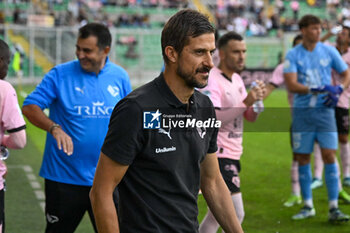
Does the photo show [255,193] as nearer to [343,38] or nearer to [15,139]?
[343,38]

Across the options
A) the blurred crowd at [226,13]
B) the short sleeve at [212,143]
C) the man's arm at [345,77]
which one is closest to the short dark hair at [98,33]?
the short sleeve at [212,143]

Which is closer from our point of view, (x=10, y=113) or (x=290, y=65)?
(x=10, y=113)

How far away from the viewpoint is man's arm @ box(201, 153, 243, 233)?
3703 mm

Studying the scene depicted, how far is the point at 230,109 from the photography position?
6.21 meters

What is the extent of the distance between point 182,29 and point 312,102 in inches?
207

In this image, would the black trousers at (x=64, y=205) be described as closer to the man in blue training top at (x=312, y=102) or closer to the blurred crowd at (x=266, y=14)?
the man in blue training top at (x=312, y=102)

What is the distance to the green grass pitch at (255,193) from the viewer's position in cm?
806

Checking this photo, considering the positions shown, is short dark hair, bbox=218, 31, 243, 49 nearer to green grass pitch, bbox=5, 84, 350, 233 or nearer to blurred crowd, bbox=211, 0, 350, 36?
green grass pitch, bbox=5, 84, 350, 233

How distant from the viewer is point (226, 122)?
6.25 metres

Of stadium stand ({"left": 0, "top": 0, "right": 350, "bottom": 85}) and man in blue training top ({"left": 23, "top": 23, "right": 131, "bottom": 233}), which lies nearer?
man in blue training top ({"left": 23, "top": 23, "right": 131, "bottom": 233})

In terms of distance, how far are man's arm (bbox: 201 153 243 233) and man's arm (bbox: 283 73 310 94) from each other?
4.63 meters

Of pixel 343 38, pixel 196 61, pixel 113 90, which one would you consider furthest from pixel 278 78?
pixel 196 61

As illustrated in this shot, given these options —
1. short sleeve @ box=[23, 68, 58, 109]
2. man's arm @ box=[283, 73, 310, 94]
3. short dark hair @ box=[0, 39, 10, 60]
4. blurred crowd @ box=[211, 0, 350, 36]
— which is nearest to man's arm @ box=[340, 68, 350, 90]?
man's arm @ box=[283, 73, 310, 94]

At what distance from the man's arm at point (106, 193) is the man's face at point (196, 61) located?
0.55 meters
